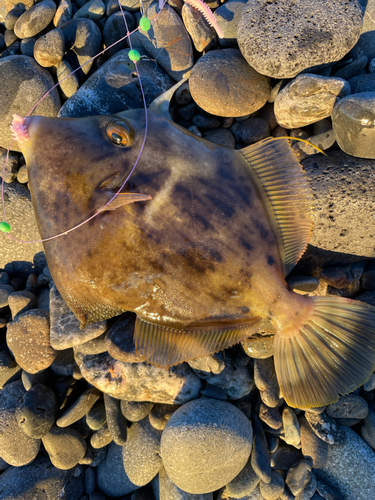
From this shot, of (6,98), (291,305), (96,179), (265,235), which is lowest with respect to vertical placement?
(291,305)

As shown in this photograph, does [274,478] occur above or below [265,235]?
below

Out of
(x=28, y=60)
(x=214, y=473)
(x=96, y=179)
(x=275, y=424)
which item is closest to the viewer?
(x=96, y=179)

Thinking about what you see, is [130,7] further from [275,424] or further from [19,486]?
[19,486]

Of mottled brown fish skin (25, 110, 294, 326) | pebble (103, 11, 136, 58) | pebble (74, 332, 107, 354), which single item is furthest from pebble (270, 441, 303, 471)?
pebble (103, 11, 136, 58)

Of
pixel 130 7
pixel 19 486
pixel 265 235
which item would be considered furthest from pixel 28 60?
pixel 19 486

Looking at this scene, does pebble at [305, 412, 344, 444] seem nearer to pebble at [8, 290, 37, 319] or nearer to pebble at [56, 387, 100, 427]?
pebble at [56, 387, 100, 427]

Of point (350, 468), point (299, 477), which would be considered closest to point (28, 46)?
point (299, 477)
